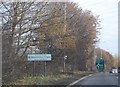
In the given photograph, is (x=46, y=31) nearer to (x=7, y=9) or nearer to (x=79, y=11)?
(x=7, y=9)

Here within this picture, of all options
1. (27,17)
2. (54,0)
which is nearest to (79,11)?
(54,0)

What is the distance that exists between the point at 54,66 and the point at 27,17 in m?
23.3

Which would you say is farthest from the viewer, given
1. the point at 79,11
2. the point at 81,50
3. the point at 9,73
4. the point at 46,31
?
the point at 81,50

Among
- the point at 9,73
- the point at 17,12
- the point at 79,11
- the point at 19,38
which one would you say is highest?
the point at 79,11

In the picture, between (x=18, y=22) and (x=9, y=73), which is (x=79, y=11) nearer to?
(x=18, y=22)

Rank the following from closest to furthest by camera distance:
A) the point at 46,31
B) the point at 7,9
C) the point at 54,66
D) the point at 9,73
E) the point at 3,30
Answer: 1. the point at 9,73
2. the point at 3,30
3. the point at 7,9
4. the point at 46,31
5. the point at 54,66

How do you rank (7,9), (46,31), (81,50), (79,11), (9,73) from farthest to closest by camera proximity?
(81,50) < (79,11) < (46,31) < (7,9) < (9,73)

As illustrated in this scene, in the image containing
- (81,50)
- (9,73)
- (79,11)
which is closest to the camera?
(9,73)

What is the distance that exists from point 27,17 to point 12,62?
6389 millimetres

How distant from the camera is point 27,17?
106 ft

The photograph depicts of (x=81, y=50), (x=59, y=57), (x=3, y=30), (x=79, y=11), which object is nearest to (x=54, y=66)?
(x=59, y=57)

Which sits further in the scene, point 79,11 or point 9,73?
point 79,11

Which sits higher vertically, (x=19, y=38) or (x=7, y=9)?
(x=7, y=9)

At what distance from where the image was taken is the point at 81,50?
69500 mm
